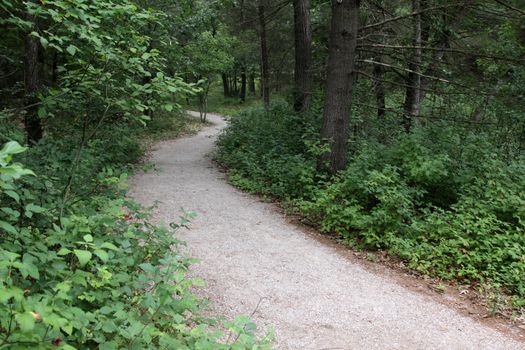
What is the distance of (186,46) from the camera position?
62.4ft

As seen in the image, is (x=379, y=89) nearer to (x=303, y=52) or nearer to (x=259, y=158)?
(x=303, y=52)

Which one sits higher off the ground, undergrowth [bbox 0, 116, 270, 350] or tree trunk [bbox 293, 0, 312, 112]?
tree trunk [bbox 293, 0, 312, 112]

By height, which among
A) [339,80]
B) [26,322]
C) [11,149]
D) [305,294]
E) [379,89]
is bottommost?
[305,294]

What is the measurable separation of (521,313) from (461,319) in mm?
831

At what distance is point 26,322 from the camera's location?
1638 millimetres

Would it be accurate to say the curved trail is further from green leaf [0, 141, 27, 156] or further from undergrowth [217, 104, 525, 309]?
green leaf [0, 141, 27, 156]

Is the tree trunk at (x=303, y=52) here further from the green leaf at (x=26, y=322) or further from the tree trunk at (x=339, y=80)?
the green leaf at (x=26, y=322)

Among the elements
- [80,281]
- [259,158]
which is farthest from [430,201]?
[80,281]

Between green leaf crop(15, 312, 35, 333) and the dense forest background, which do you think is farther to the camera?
the dense forest background

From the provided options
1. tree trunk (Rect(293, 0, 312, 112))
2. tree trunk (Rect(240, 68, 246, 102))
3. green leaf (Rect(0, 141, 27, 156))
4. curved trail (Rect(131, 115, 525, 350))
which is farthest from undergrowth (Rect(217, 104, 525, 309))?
tree trunk (Rect(240, 68, 246, 102))

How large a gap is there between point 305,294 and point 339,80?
16.1 ft

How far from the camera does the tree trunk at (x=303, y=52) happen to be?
12.4m

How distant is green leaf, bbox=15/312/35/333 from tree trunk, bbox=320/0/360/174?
7.28 meters

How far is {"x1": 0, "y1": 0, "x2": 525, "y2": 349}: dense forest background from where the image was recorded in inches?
103
